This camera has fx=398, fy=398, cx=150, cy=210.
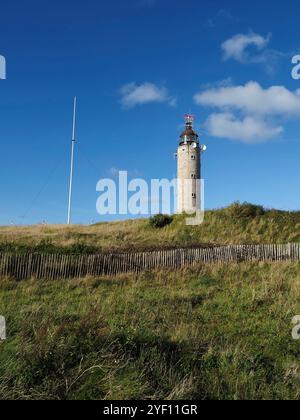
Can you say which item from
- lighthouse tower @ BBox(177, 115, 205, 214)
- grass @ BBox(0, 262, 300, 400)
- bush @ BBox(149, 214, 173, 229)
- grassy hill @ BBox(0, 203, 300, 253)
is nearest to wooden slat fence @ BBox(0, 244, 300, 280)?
grass @ BBox(0, 262, 300, 400)

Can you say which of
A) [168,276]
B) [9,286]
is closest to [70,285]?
[9,286]

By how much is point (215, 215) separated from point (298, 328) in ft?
78.9

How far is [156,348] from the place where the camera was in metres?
5.81

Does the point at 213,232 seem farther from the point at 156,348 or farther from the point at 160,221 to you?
the point at 156,348

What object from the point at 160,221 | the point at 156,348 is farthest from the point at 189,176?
the point at 156,348

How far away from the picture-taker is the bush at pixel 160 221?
32.6 metres

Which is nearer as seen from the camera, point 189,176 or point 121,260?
point 121,260

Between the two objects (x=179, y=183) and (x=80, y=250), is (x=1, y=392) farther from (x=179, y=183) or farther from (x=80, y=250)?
(x=179, y=183)

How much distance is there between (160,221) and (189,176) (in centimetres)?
1621

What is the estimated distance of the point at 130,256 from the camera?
17109 mm

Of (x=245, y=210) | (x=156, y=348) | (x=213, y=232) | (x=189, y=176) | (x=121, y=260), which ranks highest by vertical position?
(x=189, y=176)

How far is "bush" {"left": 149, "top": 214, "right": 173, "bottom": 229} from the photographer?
32625 millimetres

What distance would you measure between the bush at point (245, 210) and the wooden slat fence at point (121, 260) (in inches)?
461

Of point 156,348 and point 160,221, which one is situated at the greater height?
point 160,221
